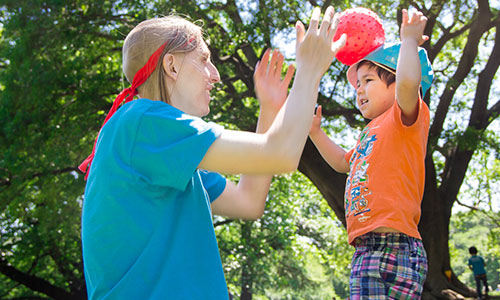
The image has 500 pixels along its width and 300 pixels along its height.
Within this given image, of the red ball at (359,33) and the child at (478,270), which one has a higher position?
the red ball at (359,33)

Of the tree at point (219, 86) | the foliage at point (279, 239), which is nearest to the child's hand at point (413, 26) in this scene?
the tree at point (219, 86)

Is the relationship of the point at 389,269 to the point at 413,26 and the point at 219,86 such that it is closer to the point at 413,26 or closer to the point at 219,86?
the point at 413,26

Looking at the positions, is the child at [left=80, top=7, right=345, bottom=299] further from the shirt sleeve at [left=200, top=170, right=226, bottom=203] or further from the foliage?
the foliage

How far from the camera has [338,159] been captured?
288cm

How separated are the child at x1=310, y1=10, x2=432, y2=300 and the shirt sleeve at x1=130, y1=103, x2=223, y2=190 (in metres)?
1.19

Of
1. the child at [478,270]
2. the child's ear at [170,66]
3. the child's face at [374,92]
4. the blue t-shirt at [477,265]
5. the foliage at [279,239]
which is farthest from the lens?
the foliage at [279,239]

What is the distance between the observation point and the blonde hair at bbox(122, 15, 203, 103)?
5.27 ft

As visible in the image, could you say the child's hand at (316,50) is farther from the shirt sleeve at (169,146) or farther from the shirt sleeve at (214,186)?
the shirt sleeve at (214,186)

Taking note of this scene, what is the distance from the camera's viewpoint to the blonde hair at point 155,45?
161cm

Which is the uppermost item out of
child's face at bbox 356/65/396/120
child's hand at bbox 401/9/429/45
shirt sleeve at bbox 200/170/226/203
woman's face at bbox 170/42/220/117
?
child's hand at bbox 401/9/429/45

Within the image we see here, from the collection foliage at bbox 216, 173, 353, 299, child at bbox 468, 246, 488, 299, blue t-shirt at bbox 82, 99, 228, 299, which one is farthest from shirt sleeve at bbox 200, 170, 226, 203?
foliage at bbox 216, 173, 353, 299

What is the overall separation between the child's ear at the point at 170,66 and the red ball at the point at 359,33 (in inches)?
46.5

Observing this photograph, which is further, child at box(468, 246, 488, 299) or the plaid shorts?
child at box(468, 246, 488, 299)

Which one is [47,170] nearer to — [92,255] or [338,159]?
[338,159]
